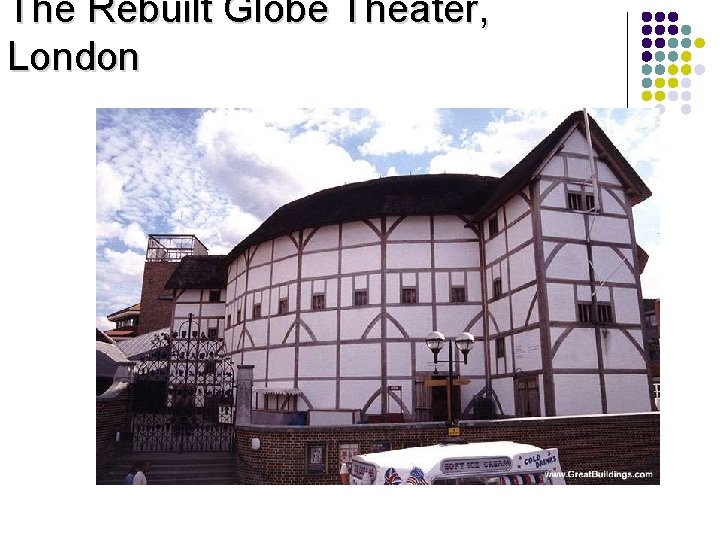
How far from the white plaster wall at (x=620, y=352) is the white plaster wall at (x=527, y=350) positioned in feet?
5.94

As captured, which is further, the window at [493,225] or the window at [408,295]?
the window at [408,295]

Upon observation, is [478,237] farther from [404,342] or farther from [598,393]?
[598,393]

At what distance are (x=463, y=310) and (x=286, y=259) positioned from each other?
740 centimetres

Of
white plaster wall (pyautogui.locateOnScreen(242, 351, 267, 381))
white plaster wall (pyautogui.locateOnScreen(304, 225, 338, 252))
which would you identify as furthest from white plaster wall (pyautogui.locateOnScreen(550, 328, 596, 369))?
white plaster wall (pyautogui.locateOnScreen(242, 351, 267, 381))

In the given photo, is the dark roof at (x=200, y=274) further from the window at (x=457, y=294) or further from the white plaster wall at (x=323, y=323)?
the window at (x=457, y=294)

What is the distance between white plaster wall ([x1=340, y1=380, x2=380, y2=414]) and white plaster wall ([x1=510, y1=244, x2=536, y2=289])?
583 centimetres

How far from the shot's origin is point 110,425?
11.9 meters

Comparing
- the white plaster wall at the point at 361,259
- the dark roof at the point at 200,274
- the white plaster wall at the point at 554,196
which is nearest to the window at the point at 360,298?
the white plaster wall at the point at 361,259

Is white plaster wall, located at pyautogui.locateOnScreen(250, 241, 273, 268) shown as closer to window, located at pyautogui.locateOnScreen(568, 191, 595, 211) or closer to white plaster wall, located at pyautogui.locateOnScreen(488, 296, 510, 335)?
white plaster wall, located at pyautogui.locateOnScreen(488, 296, 510, 335)

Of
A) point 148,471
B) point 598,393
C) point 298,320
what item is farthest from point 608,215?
point 148,471

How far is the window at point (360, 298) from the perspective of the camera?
17906 mm

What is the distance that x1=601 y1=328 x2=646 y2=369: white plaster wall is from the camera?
1360 cm

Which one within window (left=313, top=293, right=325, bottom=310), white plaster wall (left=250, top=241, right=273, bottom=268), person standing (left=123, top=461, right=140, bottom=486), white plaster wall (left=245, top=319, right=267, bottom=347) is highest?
white plaster wall (left=250, top=241, right=273, bottom=268)

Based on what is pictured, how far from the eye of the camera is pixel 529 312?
14.2 metres
